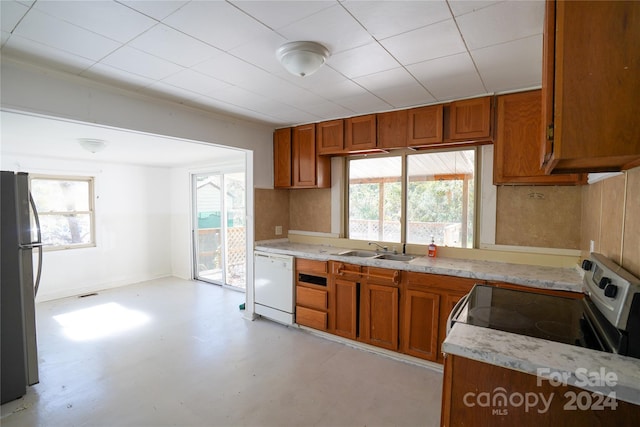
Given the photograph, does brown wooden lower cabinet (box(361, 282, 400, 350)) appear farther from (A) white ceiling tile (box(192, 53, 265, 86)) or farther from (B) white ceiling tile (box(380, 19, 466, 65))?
(A) white ceiling tile (box(192, 53, 265, 86))

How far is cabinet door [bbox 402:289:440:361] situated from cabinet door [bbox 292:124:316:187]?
1.78m

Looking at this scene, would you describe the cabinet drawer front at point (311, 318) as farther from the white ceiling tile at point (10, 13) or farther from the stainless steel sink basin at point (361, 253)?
the white ceiling tile at point (10, 13)

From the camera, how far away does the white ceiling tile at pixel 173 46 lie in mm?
1776

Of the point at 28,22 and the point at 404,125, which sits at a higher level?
the point at 28,22

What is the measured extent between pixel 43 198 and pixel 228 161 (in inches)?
112

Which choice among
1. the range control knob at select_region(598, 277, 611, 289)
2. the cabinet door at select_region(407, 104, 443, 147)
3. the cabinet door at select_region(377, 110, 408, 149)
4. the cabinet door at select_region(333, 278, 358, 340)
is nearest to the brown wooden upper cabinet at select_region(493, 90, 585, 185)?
the cabinet door at select_region(407, 104, 443, 147)

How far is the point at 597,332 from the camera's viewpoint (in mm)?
1212

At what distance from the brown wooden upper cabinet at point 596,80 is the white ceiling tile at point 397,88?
53.3 inches

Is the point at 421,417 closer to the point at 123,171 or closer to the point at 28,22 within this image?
the point at 28,22

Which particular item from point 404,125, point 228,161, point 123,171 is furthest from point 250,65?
point 123,171

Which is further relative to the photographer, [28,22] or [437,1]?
[28,22]

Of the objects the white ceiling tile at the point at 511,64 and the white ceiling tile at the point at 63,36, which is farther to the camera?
the white ceiling tile at the point at 511,64

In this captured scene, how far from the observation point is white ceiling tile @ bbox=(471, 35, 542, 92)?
1.90 meters

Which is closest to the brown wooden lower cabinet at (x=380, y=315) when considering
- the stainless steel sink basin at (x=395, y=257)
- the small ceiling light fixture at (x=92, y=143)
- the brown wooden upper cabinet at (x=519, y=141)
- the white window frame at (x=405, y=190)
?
the stainless steel sink basin at (x=395, y=257)
